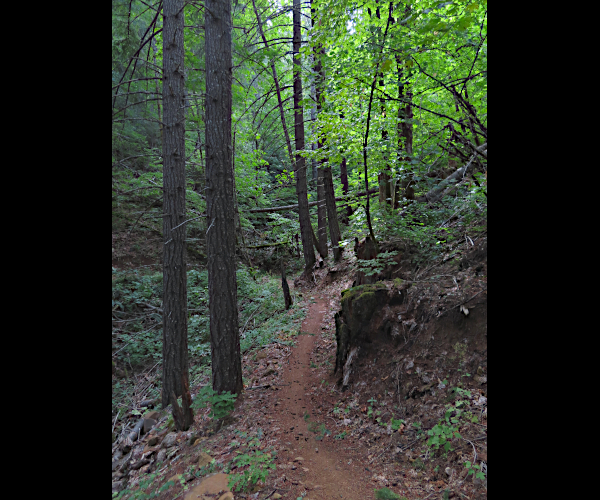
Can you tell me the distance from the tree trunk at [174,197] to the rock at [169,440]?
0.73 metres

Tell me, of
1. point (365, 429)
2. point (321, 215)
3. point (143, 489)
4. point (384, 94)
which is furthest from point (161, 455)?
point (321, 215)

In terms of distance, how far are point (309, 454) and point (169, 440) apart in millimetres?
2642

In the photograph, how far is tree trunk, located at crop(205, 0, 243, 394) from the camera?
212 inches

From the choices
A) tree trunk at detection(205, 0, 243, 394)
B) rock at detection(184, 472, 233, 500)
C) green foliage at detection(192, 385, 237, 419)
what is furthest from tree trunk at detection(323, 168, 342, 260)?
rock at detection(184, 472, 233, 500)

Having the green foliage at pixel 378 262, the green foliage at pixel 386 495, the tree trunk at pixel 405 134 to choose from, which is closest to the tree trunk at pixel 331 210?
the tree trunk at pixel 405 134

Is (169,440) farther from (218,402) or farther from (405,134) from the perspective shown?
(405,134)

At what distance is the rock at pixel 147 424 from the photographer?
6107mm

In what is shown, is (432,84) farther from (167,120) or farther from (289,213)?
(289,213)

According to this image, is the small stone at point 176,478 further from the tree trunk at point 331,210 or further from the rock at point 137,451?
the tree trunk at point 331,210

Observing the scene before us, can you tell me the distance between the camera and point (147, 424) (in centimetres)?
619

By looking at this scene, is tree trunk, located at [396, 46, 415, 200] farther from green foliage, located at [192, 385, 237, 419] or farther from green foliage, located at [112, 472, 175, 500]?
green foliage, located at [112, 472, 175, 500]

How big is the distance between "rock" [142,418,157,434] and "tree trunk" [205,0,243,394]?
5.77 feet
